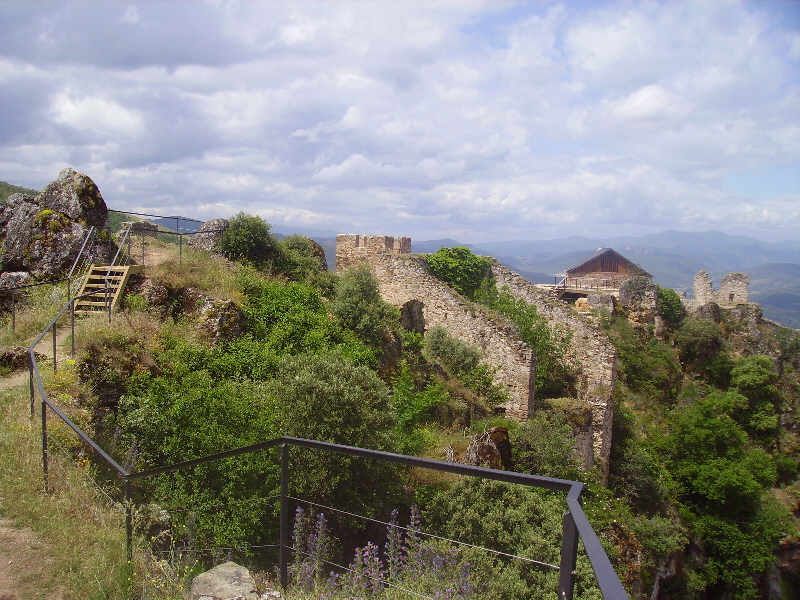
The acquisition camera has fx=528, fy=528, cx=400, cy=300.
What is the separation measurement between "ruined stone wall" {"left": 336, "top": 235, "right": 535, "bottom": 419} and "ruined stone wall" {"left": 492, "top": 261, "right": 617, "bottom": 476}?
1973mm

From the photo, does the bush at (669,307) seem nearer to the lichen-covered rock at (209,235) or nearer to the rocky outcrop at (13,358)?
the lichen-covered rock at (209,235)

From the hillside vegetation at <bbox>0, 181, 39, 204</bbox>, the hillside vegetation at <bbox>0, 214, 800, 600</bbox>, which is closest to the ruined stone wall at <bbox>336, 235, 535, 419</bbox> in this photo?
the hillside vegetation at <bbox>0, 214, 800, 600</bbox>

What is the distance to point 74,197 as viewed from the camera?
14.3m

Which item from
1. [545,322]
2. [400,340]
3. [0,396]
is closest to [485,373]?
[400,340]

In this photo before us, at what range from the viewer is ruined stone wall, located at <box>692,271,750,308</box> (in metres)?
36.0

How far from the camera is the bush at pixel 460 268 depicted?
820 inches

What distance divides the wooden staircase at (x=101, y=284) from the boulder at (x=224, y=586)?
28.9ft

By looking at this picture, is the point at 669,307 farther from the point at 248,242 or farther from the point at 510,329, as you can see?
the point at 248,242

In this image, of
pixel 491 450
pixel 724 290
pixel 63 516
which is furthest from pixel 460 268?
pixel 724 290

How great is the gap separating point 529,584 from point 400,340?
31.1 feet

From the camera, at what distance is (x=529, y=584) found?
21.0 feet

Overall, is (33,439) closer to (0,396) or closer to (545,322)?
(0,396)

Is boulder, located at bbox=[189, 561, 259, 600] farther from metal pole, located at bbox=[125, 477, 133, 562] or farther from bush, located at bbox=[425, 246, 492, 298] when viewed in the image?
bush, located at bbox=[425, 246, 492, 298]

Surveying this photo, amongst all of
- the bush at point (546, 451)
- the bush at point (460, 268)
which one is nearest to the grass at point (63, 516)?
the bush at point (546, 451)
